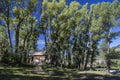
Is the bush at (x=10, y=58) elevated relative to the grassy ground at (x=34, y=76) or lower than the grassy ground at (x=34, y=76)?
elevated

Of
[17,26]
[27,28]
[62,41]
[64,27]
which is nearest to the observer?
[17,26]

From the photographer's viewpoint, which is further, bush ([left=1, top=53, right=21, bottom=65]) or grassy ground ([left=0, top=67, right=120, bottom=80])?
bush ([left=1, top=53, right=21, bottom=65])

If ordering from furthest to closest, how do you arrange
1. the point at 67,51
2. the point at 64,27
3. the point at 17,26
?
the point at 67,51 → the point at 64,27 → the point at 17,26

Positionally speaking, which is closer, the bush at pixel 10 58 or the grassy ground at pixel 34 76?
the grassy ground at pixel 34 76

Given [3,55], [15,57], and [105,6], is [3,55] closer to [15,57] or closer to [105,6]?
[15,57]

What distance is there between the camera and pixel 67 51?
50.3 meters

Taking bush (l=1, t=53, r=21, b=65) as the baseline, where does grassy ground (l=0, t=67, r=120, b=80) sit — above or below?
below

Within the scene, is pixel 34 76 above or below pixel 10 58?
below

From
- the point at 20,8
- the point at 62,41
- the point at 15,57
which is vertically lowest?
the point at 15,57

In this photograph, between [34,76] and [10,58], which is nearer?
[34,76]

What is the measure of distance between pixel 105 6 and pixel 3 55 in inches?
796

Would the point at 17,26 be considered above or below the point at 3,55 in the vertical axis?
above

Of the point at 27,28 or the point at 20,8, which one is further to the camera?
the point at 27,28

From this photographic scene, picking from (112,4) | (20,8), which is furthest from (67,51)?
(20,8)
